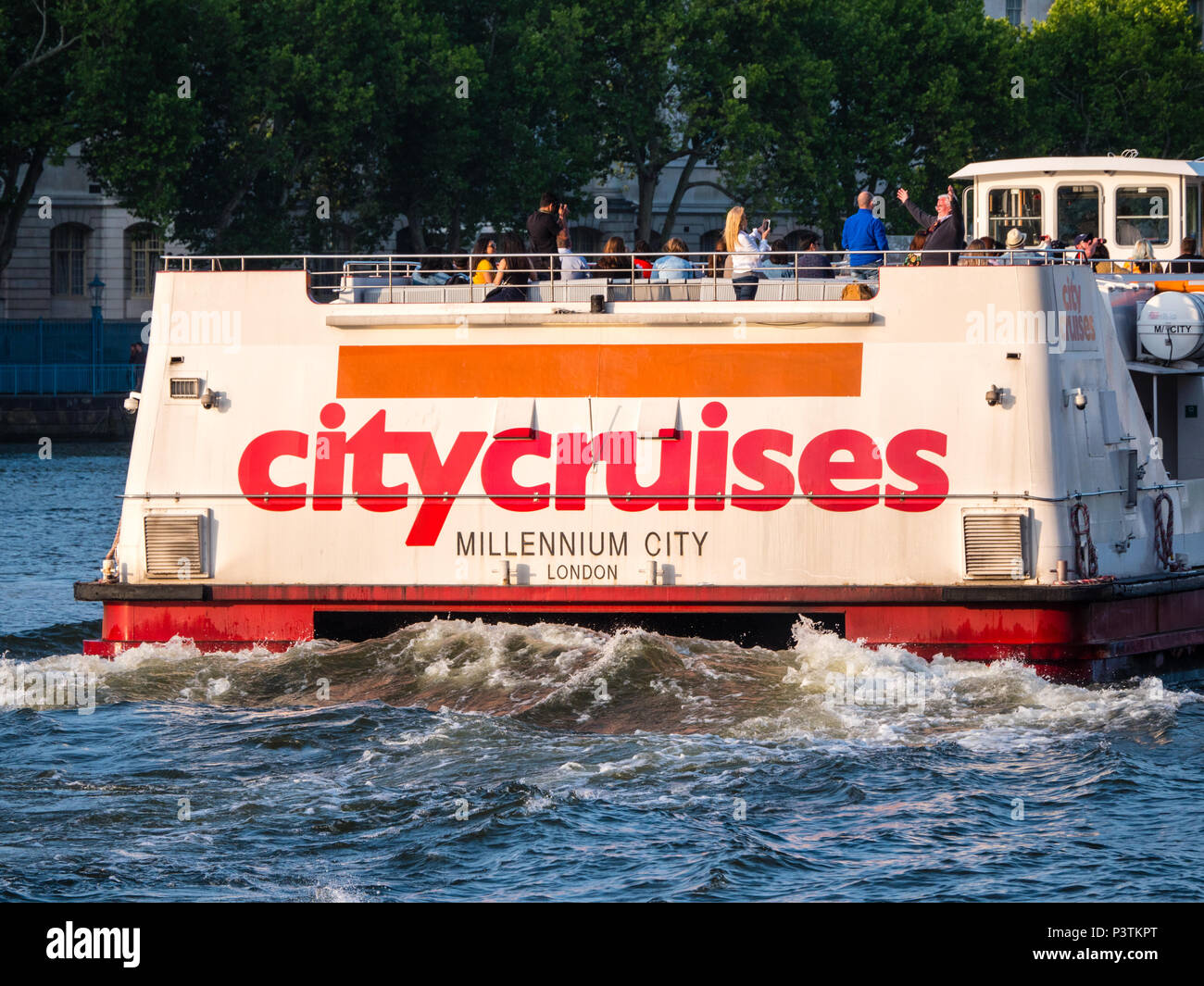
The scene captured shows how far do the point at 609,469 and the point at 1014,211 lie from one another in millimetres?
8785

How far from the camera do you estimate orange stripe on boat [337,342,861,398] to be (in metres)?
15.2

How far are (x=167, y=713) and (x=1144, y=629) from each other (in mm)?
7763

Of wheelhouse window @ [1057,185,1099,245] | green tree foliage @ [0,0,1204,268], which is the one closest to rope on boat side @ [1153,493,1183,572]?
wheelhouse window @ [1057,185,1099,245]

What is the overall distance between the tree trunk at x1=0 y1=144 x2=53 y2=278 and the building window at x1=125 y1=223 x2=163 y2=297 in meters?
13.5

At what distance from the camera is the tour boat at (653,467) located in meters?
Answer: 14.9

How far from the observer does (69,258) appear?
65125 mm

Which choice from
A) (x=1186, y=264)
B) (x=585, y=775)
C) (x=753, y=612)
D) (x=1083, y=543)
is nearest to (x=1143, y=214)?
(x=1186, y=264)

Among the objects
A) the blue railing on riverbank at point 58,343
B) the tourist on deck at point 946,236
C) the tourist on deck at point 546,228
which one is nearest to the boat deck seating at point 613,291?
the tourist on deck at point 946,236

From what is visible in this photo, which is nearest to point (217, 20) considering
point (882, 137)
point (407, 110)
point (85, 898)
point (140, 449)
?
point (407, 110)

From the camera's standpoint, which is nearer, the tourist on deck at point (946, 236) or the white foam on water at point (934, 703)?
the white foam on water at point (934, 703)

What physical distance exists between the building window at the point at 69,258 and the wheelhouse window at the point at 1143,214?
164 feet

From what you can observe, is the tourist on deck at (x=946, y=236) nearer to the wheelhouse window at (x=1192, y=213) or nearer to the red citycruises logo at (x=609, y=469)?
the red citycruises logo at (x=609, y=469)

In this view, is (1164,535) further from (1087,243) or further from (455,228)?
(455,228)

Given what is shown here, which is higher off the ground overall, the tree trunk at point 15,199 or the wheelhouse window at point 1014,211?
the tree trunk at point 15,199
